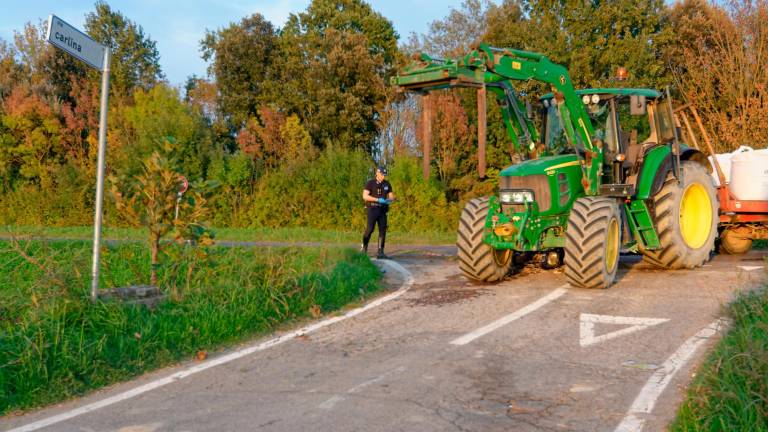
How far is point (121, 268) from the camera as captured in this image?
11.5m

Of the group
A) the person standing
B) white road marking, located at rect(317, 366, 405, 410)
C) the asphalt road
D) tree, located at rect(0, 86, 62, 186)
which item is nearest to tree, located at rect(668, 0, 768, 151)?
the person standing

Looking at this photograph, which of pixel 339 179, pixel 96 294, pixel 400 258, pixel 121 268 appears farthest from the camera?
pixel 339 179

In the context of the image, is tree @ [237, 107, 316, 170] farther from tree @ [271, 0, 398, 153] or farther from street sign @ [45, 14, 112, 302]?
street sign @ [45, 14, 112, 302]

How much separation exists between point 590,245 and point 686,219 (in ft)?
12.1

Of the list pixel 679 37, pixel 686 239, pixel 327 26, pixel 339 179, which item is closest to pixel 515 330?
pixel 686 239

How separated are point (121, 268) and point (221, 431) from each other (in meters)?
7.46

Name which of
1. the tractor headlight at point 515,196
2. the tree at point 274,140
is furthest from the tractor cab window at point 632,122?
the tree at point 274,140

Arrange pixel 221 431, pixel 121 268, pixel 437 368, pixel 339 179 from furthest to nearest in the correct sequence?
pixel 339 179
pixel 121 268
pixel 437 368
pixel 221 431

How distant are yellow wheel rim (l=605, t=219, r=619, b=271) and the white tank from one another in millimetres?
4661

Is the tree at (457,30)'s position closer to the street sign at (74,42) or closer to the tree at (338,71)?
the tree at (338,71)

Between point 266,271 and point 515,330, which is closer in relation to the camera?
point 515,330

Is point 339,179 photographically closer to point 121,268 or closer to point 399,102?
point 399,102

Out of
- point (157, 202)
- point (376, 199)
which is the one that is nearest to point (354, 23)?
point (376, 199)

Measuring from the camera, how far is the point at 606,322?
797 centimetres
